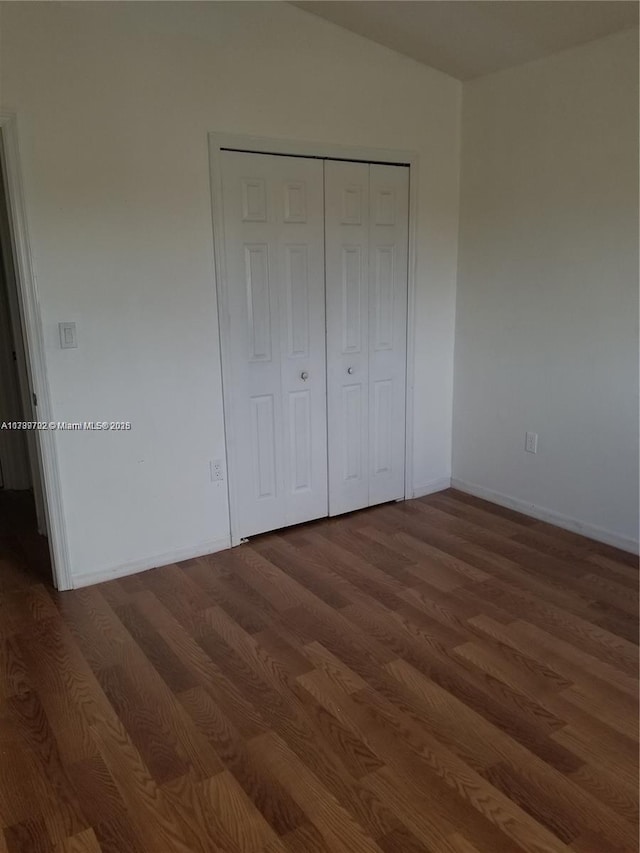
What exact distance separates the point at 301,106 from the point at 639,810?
3.17 m

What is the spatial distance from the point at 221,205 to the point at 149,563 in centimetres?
178

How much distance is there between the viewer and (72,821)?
1729 millimetres

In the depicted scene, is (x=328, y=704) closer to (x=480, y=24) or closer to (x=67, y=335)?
(x=67, y=335)

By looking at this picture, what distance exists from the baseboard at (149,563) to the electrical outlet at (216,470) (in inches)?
12.9

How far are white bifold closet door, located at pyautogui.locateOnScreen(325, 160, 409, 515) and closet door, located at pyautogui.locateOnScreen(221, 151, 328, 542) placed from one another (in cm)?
9

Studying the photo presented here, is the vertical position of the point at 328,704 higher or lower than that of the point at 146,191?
lower

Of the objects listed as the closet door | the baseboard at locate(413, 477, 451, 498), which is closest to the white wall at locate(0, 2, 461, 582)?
the closet door

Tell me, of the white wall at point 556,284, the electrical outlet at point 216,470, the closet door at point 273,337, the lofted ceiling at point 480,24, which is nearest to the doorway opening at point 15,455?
the electrical outlet at point 216,470

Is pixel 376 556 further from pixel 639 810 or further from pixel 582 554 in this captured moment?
pixel 639 810

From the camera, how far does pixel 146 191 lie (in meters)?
2.87

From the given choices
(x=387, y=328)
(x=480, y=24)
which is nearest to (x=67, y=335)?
(x=387, y=328)

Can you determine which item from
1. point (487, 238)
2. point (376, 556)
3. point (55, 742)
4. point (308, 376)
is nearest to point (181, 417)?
point (308, 376)

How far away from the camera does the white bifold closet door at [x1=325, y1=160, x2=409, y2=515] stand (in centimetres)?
348

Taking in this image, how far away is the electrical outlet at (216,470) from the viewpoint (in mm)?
3297
